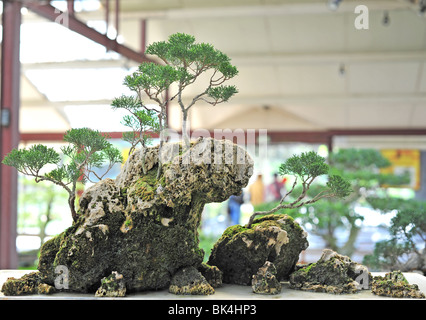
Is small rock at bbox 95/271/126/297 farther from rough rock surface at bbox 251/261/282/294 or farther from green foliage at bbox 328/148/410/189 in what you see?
green foliage at bbox 328/148/410/189

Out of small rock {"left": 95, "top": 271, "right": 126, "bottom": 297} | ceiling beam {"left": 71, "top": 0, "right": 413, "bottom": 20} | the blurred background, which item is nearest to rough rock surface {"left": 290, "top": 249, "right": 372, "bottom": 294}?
the blurred background

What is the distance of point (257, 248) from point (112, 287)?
700mm

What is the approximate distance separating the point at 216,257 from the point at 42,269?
2.71 feet

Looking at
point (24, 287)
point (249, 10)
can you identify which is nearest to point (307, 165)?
point (24, 287)

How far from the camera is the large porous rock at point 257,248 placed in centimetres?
248

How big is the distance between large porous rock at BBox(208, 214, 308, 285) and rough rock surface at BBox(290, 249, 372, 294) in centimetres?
10

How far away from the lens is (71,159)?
8.33 ft

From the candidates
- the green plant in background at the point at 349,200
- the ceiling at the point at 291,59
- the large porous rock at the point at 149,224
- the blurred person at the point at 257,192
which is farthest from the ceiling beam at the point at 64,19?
the blurred person at the point at 257,192

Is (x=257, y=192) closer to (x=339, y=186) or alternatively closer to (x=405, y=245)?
(x=405, y=245)

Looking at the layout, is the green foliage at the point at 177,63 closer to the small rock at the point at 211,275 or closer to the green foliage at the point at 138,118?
the green foliage at the point at 138,118

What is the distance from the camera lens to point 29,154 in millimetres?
2322

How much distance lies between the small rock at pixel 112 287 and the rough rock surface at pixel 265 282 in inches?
22.8

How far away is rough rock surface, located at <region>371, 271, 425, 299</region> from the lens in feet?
7.41

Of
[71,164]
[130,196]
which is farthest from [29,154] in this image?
[130,196]
